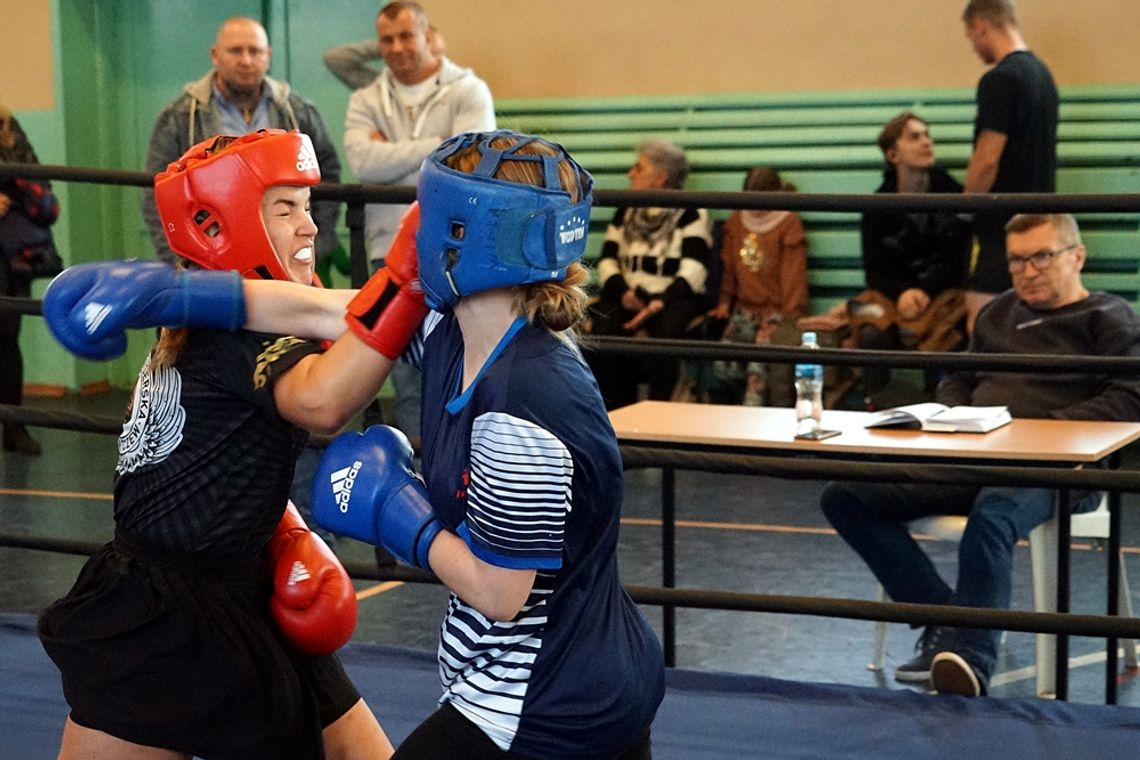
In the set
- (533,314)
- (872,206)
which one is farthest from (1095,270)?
(533,314)

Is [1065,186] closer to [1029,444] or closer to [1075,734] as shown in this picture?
[1029,444]

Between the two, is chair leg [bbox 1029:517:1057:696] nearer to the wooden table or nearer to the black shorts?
the wooden table

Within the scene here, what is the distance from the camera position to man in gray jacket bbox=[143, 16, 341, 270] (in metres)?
4.78

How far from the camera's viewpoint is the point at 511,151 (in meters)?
1.63

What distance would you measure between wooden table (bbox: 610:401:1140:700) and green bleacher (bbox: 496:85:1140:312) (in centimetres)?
327

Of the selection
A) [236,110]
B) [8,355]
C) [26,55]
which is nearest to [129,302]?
[236,110]

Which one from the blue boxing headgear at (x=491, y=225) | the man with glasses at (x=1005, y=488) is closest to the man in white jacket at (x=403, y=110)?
the man with glasses at (x=1005, y=488)

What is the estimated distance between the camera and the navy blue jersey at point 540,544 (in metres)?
1.59

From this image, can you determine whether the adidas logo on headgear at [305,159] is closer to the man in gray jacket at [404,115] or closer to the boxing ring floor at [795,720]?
the boxing ring floor at [795,720]

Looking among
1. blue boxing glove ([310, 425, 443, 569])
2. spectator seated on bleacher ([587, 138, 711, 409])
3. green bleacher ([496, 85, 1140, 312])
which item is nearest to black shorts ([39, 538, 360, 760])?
blue boxing glove ([310, 425, 443, 569])

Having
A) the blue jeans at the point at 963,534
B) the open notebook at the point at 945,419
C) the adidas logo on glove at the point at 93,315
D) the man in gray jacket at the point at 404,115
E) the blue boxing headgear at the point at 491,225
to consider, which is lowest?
the blue jeans at the point at 963,534

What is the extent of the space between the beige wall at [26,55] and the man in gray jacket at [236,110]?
13.8 ft

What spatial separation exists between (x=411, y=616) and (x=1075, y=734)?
193 cm

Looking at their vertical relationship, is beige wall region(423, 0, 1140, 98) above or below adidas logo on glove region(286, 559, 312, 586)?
above
